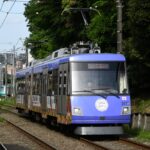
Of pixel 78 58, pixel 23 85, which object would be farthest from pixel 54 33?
pixel 78 58

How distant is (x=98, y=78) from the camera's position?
2103cm

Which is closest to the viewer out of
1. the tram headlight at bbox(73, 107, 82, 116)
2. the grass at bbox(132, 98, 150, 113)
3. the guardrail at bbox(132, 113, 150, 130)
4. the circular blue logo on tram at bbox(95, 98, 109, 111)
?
the tram headlight at bbox(73, 107, 82, 116)

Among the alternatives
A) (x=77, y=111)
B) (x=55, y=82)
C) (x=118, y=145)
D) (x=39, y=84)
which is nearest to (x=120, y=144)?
(x=118, y=145)

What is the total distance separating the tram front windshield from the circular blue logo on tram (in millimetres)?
290

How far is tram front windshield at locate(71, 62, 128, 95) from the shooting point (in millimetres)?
20875

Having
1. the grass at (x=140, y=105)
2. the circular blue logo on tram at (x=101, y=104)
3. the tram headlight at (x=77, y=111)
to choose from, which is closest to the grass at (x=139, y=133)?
the circular blue logo on tram at (x=101, y=104)

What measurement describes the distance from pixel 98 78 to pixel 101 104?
3.06 ft

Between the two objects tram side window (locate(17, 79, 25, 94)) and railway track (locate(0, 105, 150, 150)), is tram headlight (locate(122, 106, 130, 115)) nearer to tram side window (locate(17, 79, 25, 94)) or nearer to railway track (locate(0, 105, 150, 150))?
railway track (locate(0, 105, 150, 150))

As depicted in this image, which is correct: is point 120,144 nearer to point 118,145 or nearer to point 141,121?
point 118,145

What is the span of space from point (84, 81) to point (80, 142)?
7.15 ft

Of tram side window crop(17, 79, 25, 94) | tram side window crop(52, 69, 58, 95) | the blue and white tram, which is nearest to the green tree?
tram side window crop(17, 79, 25, 94)

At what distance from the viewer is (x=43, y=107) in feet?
87.8

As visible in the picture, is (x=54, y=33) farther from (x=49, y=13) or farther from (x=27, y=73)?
(x=27, y=73)

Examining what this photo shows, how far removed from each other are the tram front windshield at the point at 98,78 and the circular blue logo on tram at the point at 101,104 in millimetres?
290
